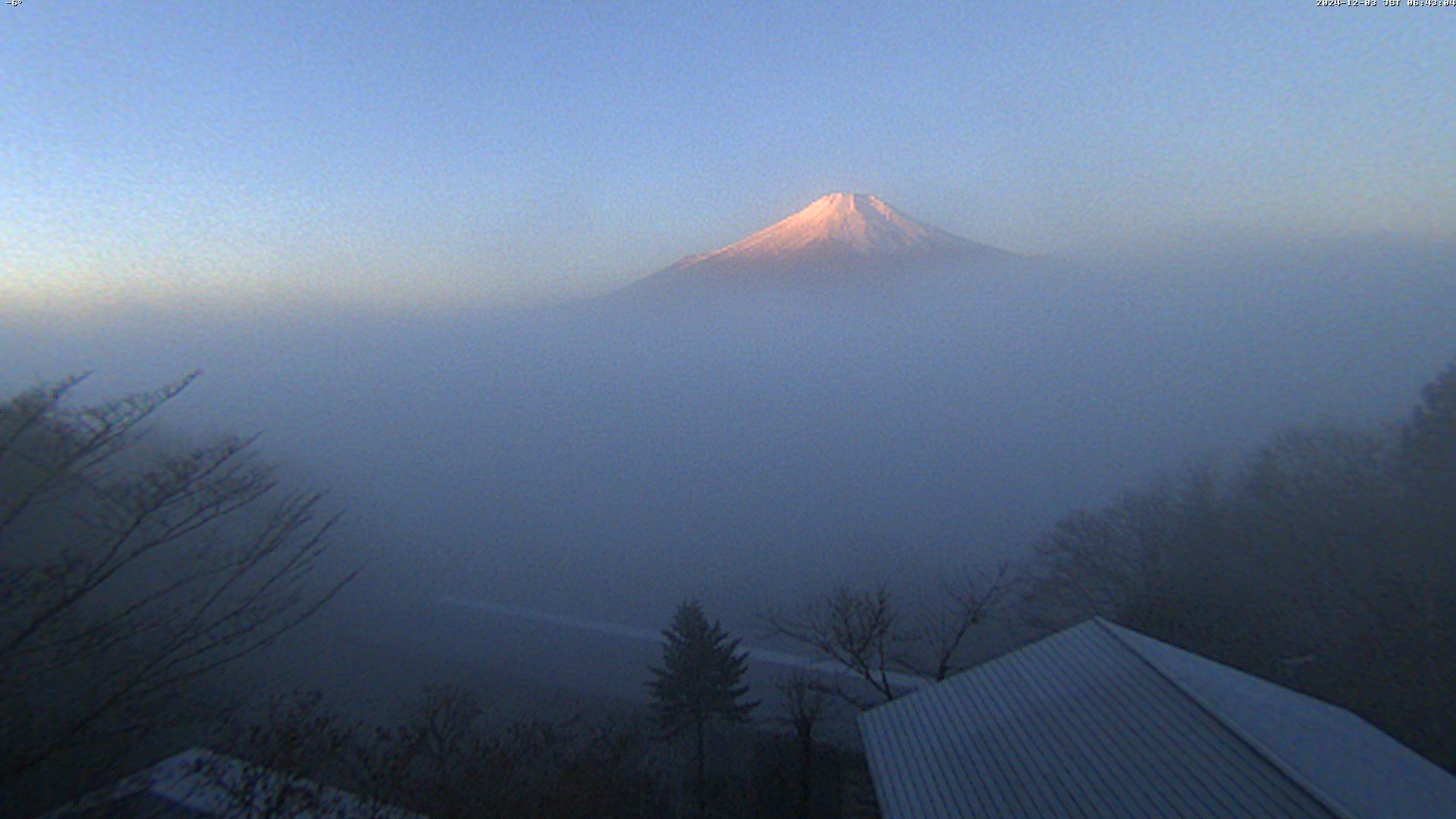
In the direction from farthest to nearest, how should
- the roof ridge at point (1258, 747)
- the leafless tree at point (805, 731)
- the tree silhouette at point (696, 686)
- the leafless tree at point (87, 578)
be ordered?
the tree silhouette at point (696, 686) → the leafless tree at point (805, 731) → the roof ridge at point (1258, 747) → the leafless tree at point (87, 578)

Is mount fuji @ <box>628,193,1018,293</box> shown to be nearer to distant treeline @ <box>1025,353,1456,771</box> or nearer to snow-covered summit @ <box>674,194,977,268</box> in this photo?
snow-covered summit @ <box>674,194,977,268</box>

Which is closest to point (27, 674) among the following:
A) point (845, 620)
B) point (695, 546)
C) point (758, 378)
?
point (845, 620)

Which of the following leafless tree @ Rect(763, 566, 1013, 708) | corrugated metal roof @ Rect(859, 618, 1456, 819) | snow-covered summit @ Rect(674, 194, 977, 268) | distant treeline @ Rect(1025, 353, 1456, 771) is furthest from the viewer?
snow-covered summit @ Rect(674, 194, 977, 268)

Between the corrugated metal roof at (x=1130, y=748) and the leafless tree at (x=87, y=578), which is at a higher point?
the leafless tree at (x=87, y=578)

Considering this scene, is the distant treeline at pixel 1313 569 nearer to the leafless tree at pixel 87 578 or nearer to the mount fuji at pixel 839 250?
the leafless tree at pixel 87 578

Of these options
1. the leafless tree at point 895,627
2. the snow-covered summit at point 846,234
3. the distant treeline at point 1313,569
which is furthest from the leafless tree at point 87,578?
the snow-covered summit at point 846,234

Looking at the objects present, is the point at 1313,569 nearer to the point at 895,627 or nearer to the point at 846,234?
the point at 895,627

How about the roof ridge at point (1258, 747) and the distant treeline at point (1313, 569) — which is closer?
the roof ridge at point (1258, 747)

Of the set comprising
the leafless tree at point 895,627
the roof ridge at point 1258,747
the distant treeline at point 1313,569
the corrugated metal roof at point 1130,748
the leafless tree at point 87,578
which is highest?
the leafless tree at point 87,578

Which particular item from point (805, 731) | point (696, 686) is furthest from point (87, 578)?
point (696, 686)

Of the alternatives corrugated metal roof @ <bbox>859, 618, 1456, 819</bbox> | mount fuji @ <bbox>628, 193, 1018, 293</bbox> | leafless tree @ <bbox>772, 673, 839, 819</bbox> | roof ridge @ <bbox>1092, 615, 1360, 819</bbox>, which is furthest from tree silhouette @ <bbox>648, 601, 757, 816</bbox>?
mount fuji @ <bbox>628, 193, 1018, 293</bbox>
